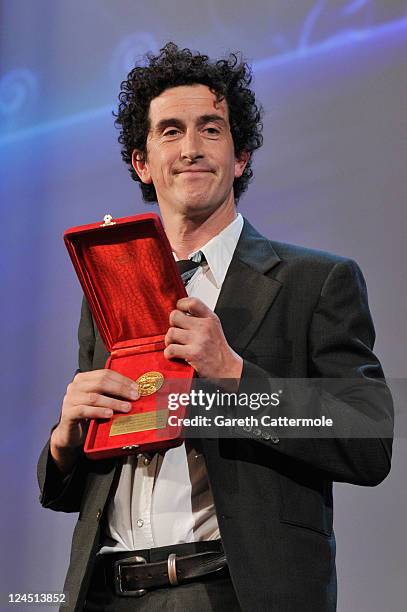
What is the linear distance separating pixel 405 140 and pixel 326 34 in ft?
1.22

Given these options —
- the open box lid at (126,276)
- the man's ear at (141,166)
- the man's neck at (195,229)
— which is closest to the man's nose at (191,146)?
the man's neck at (195,229)

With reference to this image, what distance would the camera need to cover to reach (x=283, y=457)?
1637 mm

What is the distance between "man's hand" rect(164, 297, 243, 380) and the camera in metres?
1.51

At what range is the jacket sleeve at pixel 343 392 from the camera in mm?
1577

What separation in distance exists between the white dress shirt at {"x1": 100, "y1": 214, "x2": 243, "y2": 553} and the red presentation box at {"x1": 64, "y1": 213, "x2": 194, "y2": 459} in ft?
0.51

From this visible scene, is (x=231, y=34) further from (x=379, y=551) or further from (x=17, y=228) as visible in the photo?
(x=379, y=551)

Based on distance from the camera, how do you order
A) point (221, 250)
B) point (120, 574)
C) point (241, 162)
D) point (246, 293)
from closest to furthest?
point (120, 574)
point (246, 293)
point (221, 250)
point (241, 162)

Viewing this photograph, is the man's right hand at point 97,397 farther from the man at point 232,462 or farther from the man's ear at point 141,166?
the man's ear at point 141,166

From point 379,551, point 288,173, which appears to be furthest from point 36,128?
point 379,551

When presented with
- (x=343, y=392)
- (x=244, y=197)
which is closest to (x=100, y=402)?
(x=343, y=392)

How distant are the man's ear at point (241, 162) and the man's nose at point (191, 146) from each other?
21 cm

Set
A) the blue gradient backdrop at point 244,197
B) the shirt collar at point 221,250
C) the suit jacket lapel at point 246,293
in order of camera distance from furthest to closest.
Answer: the blue gradient backdrop at point 244,197, the shirt collar at point 221,250, the suit jacket lapel at point 246,293

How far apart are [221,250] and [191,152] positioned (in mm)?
219

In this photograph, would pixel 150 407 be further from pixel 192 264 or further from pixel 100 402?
pixel 192 264
